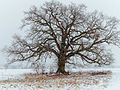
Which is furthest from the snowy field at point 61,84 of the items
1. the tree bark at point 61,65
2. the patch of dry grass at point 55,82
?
the tree bark at point 61,65

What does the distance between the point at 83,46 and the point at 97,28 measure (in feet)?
9.44

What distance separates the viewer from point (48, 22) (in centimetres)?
4219

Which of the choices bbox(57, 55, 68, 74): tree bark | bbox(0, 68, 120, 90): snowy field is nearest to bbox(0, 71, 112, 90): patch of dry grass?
bbox(0, 68, 120, 90): snowy field

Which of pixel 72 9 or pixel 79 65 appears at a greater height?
pixel 72 9

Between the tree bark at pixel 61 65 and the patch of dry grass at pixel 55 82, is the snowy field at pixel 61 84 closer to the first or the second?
the patch of dry grass at pixel 55 82

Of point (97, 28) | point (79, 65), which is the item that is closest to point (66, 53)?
point (79, 65)

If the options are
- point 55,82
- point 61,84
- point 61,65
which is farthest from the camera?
point 61,65

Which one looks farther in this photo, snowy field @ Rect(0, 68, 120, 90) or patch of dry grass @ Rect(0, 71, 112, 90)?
patch of dry grass @ Rect(0, 71, 112, 90)

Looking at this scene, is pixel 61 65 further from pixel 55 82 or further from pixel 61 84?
pixel 61 84

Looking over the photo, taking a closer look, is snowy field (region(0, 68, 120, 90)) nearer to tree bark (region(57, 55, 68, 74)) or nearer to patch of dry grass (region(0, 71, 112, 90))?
patch of dry grass (region(0, 71, 112, 90))

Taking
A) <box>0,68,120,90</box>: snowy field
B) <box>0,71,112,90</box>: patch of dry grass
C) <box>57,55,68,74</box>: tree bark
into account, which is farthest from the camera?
<box>57,55,68,74</box>: tree bark

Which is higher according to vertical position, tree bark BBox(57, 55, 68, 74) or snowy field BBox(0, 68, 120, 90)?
tree bark BBox(57, 55, 68, 74)

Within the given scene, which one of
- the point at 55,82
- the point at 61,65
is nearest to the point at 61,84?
the point at 55,82

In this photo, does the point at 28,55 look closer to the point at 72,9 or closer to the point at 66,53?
the point at 66,53
